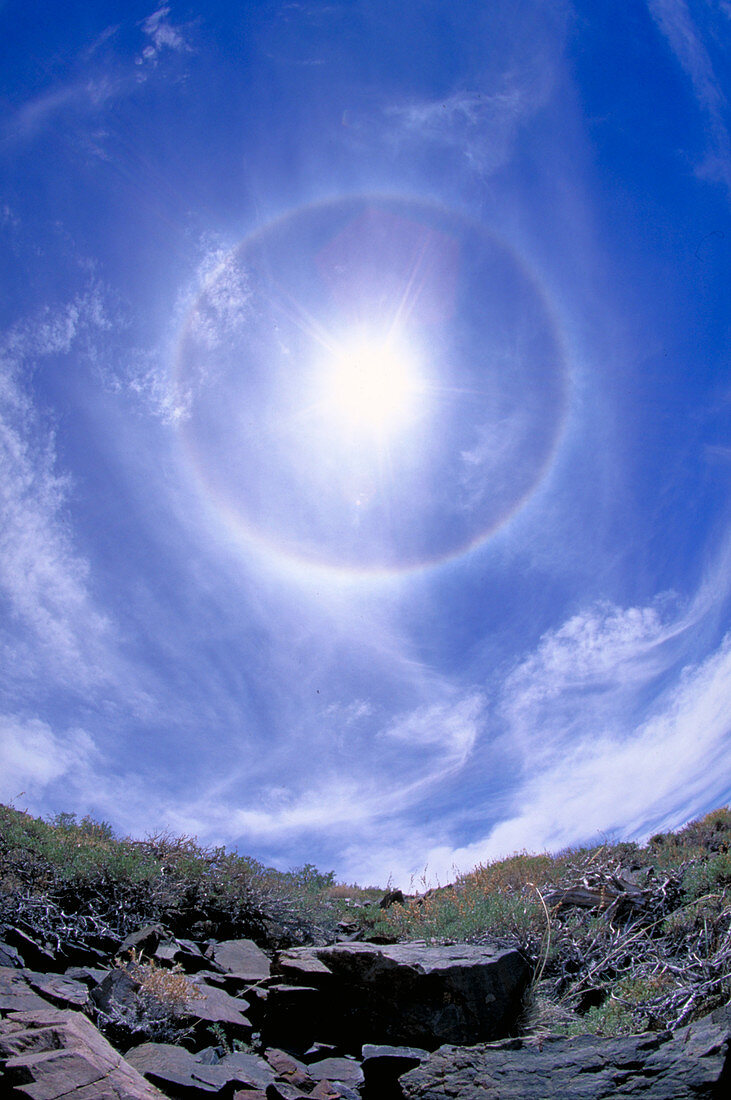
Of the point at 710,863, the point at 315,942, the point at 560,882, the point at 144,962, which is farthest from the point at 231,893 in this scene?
the point at 710,863

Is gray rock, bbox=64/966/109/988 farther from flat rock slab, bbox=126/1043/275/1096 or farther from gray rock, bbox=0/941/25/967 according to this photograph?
flat rock slab, bbox=126/1043/275/1096

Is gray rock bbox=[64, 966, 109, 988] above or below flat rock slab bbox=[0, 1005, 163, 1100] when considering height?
above

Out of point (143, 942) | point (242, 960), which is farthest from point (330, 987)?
point (143, 942)

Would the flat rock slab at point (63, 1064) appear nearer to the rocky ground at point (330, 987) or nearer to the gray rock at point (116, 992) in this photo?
the rocky ground at point (330, 987)

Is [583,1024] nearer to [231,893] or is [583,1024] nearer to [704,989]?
[704,989]

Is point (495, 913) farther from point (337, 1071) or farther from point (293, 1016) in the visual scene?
point (337, 1071)

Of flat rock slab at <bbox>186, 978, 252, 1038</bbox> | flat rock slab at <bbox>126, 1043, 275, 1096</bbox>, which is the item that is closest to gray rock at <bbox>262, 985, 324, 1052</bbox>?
flat rock slab at <bbox>186, 978, 252, 1038</bbox>

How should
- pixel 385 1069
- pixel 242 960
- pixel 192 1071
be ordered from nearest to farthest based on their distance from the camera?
pixel 192 1071 → pixel 385 1069 → pixel 242 960

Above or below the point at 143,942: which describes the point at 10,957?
above
